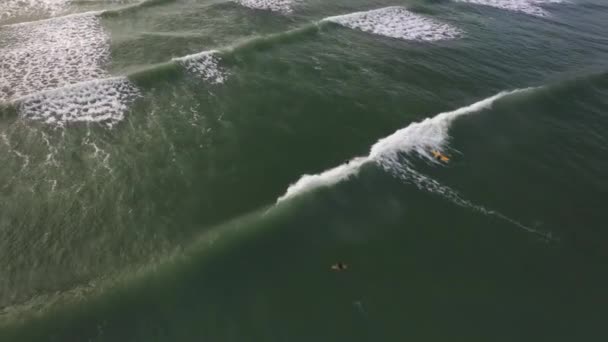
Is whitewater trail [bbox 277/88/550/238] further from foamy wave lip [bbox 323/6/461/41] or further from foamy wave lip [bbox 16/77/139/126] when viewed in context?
foamy wave lip [bbox 323/6/461/41]

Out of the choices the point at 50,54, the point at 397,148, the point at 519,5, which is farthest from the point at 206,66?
the point at 519,5

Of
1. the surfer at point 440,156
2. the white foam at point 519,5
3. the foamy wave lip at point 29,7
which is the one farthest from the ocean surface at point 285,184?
the white foam at point 519,5

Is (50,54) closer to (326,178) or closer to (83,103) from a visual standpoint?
(83,103)

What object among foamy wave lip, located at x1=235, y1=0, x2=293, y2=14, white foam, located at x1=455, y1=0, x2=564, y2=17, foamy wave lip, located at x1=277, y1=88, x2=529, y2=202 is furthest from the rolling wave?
white foam, located at x1=455, y1=0, x2=564, y2=17

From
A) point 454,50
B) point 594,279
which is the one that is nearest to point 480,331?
point 594,279

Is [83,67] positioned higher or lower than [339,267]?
higher
